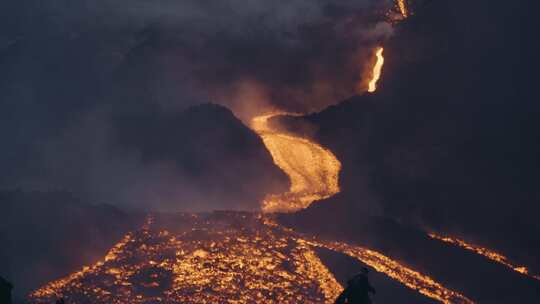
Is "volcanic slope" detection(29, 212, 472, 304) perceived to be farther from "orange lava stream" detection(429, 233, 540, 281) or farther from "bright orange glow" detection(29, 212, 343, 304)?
"orange lava stream" detection(429, 233, 540, 281)

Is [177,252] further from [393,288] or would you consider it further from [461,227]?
[461,227]

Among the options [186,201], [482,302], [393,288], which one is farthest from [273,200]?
[482,302]

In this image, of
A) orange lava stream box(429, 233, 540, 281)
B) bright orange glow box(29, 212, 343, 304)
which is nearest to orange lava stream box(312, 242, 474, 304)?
bright orange glow box(29, 212, 343, 304)

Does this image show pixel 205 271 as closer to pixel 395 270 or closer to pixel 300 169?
pixel 395 270

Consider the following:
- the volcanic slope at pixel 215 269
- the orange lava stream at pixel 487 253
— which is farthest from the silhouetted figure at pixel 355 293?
the orange lava stream at pixel 487 253

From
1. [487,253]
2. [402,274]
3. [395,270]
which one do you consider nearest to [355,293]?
[402,274]
